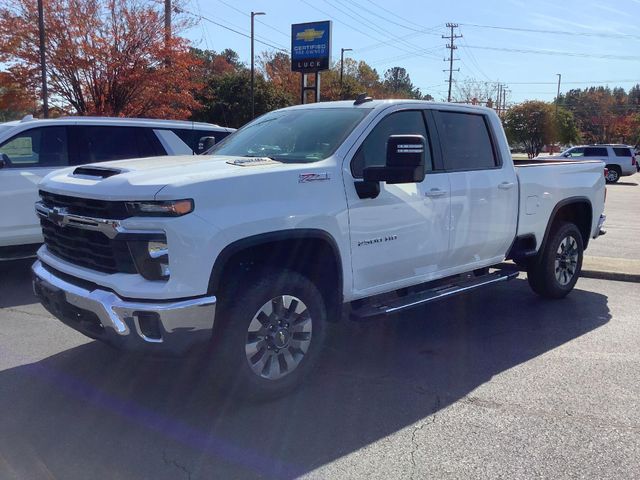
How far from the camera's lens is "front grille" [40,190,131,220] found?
3.59 m

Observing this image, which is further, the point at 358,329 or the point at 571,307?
the point at 571,307

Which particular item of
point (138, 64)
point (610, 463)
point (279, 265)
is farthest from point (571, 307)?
point (138, 64)

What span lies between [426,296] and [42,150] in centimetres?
527

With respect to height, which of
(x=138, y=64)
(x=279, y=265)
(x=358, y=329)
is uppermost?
(x=138, y=64)

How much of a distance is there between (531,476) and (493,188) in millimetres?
2944

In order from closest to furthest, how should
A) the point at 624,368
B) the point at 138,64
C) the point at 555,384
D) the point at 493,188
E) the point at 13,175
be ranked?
1. the point at 555,384
2. the point at 624,368
3. the point at 493,188
4. the point at 13,175
5. the point at 138,64

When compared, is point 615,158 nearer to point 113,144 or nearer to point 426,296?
point 113,144

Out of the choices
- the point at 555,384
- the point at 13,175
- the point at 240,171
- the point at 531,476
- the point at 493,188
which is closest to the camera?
the point at 531,476

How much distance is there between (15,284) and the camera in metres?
7.40

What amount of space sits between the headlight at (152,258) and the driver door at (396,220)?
4.55ft

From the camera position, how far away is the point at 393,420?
3.90m

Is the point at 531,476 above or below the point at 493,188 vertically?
below

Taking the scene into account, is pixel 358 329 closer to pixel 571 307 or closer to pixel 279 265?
pixel 279 265

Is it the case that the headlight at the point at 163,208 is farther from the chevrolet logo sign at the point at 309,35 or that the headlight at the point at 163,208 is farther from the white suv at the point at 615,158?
the white suv at the point at 615,158
